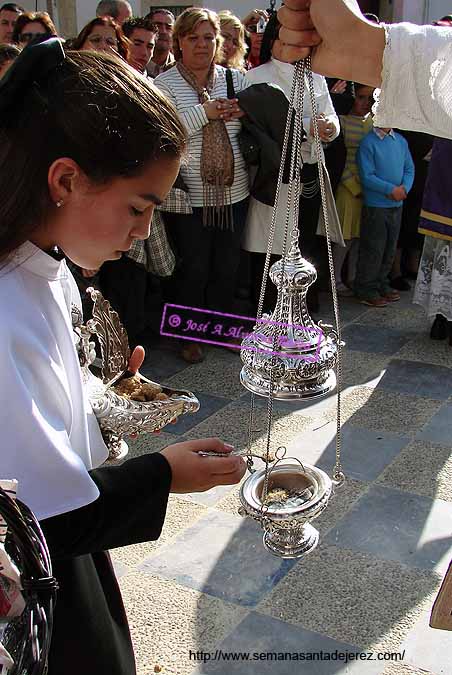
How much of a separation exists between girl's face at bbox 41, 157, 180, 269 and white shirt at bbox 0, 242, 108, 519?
50 millimetres

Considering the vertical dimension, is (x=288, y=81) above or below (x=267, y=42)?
below

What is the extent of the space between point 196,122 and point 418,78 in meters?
2.51

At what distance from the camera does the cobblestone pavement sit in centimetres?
216

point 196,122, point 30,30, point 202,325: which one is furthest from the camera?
point 202,325

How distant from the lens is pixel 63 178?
111 centimetres

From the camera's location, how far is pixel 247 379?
5.79 ft

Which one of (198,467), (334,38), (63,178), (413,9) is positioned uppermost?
(413,9)

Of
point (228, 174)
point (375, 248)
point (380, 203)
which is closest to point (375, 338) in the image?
point (375, 248)

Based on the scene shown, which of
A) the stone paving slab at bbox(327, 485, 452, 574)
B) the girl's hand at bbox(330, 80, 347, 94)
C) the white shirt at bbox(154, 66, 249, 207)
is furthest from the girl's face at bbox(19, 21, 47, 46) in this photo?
the stone paving slab at bbox(327, 485, 452, 574)

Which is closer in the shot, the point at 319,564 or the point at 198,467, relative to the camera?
the point at 198,467

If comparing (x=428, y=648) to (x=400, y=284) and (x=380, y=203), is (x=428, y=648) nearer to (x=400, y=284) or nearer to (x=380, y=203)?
(x=380, y=203)

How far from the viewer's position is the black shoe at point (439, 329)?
4.72 metres

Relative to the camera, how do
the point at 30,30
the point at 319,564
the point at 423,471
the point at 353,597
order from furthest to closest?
the point at 30,30, the point at 423,471, the point at 319,564, the point at 353,597

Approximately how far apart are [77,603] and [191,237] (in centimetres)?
303
